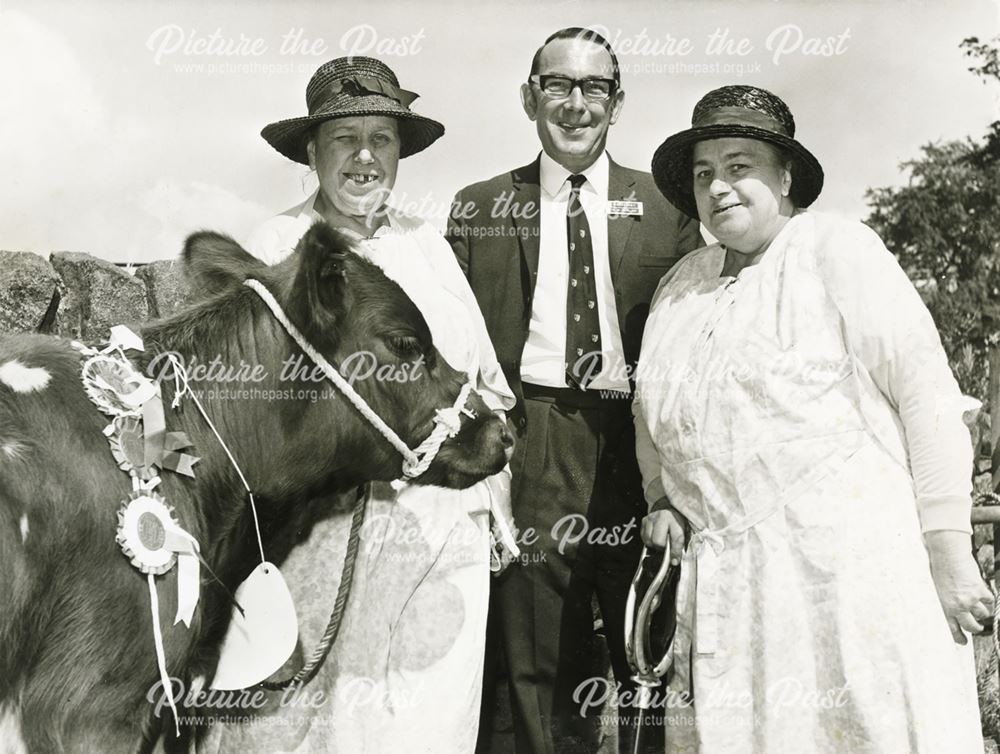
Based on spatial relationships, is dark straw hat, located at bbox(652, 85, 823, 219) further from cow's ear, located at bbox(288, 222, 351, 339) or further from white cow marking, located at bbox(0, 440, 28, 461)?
white cow marking, located at bbox(0, 440, 28, 461)

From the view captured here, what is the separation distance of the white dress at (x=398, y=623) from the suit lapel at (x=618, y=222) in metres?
0.92

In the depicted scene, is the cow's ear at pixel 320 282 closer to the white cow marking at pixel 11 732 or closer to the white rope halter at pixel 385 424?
the white rope halter at pixel 385 424

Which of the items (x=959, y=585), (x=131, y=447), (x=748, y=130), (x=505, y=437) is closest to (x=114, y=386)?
(x=131, y=447)

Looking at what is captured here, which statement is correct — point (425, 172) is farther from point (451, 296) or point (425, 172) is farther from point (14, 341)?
point (14, 341)

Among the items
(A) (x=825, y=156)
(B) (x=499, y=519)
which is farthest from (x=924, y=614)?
(A) (x=825, y=156)

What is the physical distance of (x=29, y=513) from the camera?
10.4ft

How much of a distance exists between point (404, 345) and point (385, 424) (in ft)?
1.06

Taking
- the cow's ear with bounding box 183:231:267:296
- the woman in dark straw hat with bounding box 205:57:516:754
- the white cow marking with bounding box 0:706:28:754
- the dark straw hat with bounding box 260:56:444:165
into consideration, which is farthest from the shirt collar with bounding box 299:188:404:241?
the white cow marking with bounding box 0:706:28:754

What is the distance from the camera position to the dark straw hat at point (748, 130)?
13.5ft

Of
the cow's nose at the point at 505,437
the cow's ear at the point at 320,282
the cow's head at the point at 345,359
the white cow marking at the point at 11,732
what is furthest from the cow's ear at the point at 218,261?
the white cow marking at the point at 11,732

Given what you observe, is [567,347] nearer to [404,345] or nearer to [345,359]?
[404,345]

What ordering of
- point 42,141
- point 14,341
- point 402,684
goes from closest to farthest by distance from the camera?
point 14,341, point 402,684, point 42,141

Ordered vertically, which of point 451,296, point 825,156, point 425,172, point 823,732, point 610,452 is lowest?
point 823,732

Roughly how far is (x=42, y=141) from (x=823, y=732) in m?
6.38
